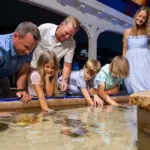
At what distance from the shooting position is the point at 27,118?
275 centimetres

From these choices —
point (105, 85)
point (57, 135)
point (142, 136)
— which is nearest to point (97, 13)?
point (105, 85)

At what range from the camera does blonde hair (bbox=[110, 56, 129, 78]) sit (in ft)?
14.8

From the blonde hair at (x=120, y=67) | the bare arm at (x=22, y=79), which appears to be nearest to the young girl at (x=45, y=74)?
the bare arm at (x=22, y=79)

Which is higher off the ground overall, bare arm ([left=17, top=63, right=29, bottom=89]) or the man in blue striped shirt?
the man in blue striped shirt

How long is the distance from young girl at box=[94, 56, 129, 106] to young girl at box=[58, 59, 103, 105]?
101 millimetres

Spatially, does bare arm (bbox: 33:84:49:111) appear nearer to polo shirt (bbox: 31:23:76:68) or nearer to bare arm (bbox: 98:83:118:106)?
polo shirt (bbox: 31:23:76:68)

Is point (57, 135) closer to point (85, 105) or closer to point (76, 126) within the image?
point (76, 126)

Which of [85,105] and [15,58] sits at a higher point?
[15,58]

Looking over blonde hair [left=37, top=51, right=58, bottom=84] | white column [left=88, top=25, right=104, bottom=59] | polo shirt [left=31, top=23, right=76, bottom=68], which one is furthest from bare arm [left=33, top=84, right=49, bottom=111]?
white column [left=88, top=25, right=104, bottom=59]

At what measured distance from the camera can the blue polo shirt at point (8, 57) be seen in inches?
119

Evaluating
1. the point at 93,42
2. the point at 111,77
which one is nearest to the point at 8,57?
the point at 111,77

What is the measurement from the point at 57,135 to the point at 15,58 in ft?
4.19

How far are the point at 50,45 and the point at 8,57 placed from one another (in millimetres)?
1156

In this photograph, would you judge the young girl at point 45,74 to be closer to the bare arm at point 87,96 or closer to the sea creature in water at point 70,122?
the bare arm at point 87,96
